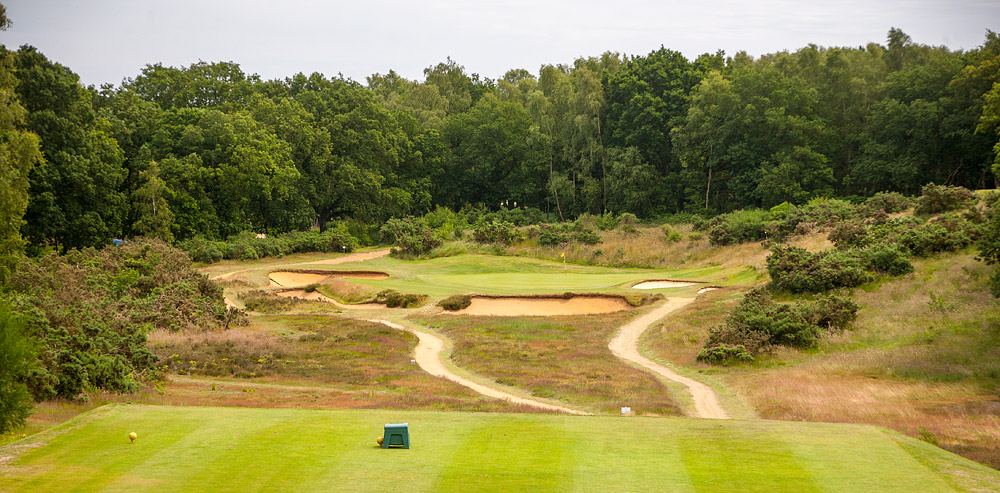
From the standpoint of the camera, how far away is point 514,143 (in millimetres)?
91500

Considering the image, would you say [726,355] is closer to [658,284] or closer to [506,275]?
[658,284]

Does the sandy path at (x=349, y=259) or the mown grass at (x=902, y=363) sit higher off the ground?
the sandy path at (x=349, y=259)

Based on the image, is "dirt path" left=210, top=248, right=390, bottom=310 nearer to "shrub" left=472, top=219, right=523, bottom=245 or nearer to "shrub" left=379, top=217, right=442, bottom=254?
"shrub" left=379, top=217, right=442, bottom=254

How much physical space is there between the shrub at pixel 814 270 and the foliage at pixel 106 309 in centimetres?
2693

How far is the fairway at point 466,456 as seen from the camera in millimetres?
8930

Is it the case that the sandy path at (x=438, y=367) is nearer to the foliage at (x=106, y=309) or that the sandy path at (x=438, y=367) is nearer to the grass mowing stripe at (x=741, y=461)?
the grass mowing stripe at (x=741, y=461)

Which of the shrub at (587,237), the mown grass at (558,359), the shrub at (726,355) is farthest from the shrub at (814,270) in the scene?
the shrub at (587,237)

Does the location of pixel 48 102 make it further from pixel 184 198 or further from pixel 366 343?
pixel 366 343

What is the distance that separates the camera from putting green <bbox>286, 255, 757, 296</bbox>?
42.7 meters

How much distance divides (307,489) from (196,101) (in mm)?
79272

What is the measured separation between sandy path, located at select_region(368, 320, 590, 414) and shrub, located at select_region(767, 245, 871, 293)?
17046mm

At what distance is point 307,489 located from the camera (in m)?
8.54

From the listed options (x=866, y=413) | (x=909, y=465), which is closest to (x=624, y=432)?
(x=909, y=465)

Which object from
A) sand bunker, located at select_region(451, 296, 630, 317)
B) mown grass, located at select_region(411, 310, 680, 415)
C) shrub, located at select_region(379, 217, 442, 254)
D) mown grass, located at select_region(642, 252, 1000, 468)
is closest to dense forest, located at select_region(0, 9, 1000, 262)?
shrub, located at select_region(379, 217, 442, 254)
